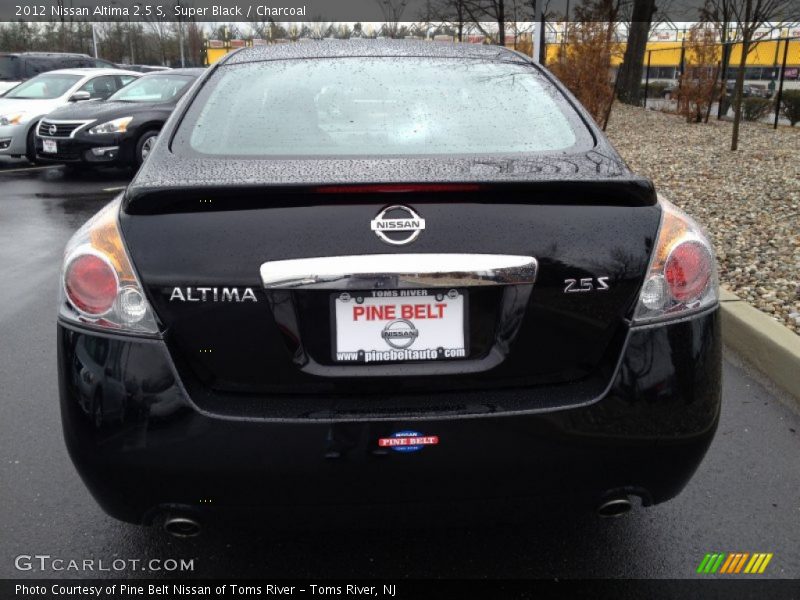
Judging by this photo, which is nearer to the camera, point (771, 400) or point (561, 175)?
point (561, 175)

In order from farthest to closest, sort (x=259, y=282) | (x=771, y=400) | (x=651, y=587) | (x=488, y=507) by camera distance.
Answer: (x=771, y=400), (x=651, y=587), (x=488, y=507), (x=259, y=282)

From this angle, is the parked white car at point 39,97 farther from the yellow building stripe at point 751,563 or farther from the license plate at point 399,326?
the yellow building stripe at point 751,563

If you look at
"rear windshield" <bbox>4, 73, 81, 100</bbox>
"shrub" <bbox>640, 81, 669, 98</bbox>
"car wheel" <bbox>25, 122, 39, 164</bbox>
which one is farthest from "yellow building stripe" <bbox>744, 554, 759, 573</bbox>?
"shrub" <bbox>640, 81, 669, 98</bbox>

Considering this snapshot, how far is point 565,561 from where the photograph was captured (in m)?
2.47

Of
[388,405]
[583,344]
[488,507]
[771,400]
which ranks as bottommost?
[771,400]

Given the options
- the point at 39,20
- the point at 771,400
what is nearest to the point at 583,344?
Result: the point at 771,400

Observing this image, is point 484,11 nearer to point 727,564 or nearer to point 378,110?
point 378,110

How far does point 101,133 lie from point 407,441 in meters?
10.8

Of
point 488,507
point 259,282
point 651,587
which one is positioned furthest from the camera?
point 651,587

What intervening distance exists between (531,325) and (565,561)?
958mm

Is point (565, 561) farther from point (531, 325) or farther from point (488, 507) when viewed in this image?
point (531, 325)

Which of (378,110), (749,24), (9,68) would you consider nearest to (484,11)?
(749,24)

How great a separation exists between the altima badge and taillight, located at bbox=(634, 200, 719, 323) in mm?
619

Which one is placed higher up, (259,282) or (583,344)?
(259,282)
